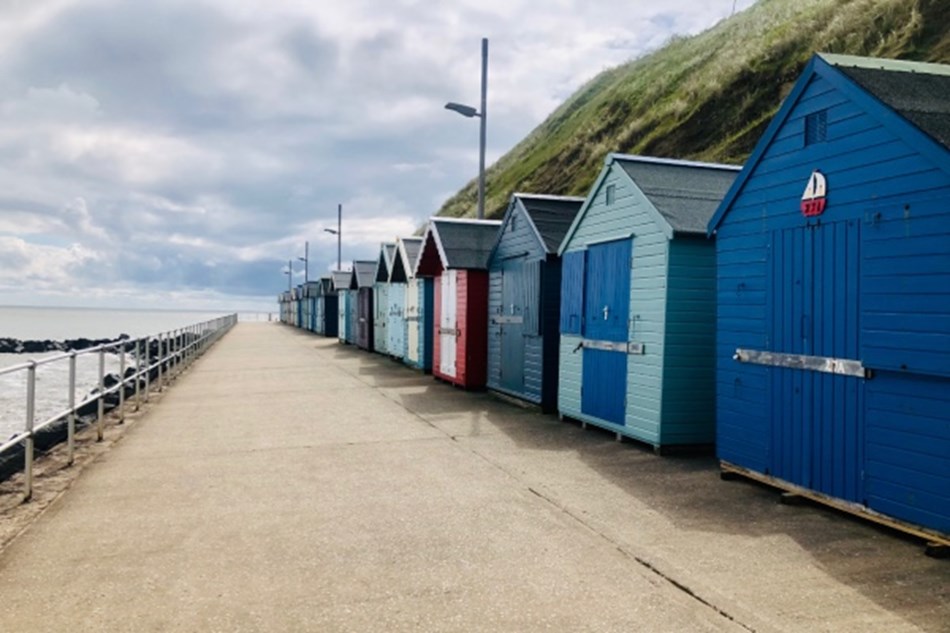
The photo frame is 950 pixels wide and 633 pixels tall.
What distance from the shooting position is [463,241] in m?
18.7

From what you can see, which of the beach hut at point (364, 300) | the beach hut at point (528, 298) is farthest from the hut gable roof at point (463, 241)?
the beach hut at point (364, 300)

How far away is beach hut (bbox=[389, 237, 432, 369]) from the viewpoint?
75.3 feet

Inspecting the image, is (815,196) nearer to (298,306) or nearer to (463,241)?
(463,241)

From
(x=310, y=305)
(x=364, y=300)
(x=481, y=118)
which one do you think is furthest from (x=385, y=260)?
(x=310, y=305)

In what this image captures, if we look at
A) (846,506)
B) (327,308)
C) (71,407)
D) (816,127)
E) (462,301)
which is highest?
(816,127)

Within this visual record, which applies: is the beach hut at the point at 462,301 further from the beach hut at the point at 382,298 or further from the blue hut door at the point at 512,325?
the beach hut at the point at 382,298

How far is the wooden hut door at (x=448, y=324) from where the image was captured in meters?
18.4

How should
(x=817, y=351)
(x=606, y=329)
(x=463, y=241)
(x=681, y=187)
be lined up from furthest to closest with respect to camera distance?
(x=463, y=241)
(x=606, y=329)
(x=681, y=187)
(x=817, y=351)

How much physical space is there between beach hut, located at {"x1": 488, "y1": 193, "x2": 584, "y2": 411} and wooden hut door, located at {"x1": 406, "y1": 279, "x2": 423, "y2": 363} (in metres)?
6.68

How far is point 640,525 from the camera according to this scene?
260 inches

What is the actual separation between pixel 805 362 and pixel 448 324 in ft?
40.5

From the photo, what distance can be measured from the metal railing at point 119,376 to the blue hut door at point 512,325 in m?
6.94

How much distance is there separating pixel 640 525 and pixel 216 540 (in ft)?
11.5

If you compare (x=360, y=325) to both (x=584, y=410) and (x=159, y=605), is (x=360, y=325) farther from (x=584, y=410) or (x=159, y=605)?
(x=159, y=605)
